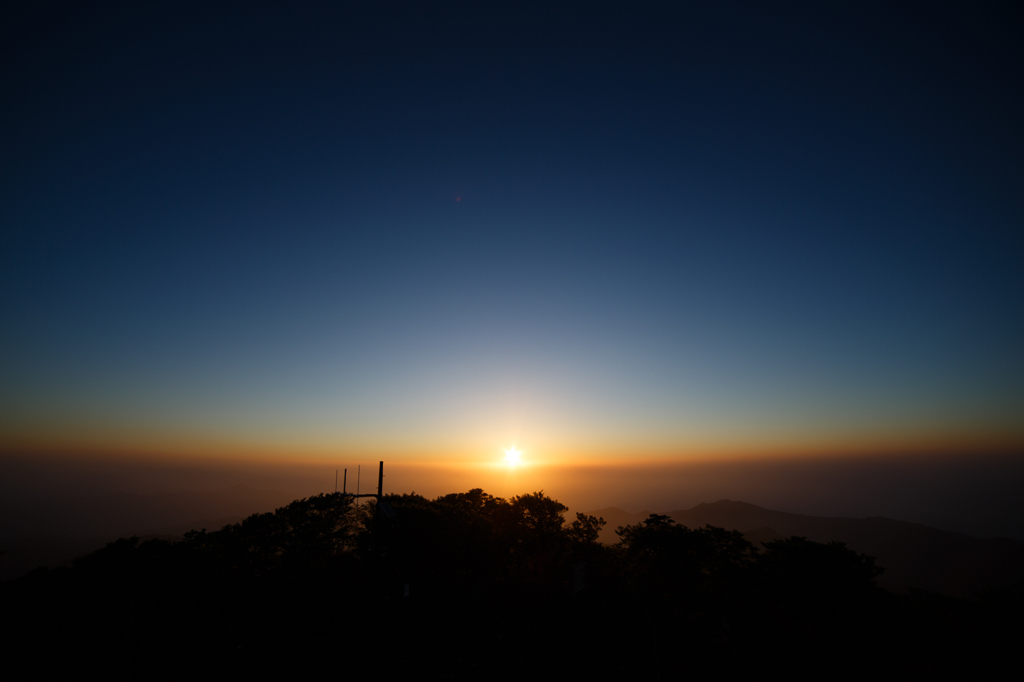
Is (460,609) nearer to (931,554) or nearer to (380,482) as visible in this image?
(380,482)

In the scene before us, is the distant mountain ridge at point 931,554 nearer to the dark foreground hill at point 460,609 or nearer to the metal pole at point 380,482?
the dark foreground hill at point 460,609

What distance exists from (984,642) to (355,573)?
1108 inches

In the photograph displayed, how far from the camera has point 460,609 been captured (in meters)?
18.3

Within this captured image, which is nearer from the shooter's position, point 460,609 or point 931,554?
point 460,609

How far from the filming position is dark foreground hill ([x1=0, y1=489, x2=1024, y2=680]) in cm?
1222

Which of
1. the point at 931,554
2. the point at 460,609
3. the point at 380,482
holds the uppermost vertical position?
the point at 380,482

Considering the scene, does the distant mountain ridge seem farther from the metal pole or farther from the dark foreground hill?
the metal pole

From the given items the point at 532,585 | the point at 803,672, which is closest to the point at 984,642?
the point at 803,672

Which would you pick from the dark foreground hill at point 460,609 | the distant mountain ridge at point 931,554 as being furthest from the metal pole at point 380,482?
the distant mountain ridge at point 931,554

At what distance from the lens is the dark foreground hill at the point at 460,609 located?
12219 millimetres

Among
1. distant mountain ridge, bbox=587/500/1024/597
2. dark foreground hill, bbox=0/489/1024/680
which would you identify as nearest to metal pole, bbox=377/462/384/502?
dark foreground hill, bbox=0/489/1024/680

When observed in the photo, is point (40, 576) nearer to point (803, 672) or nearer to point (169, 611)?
point (169, 611)

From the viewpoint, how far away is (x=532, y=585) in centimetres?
2191

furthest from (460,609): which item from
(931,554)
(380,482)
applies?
(931,554)
